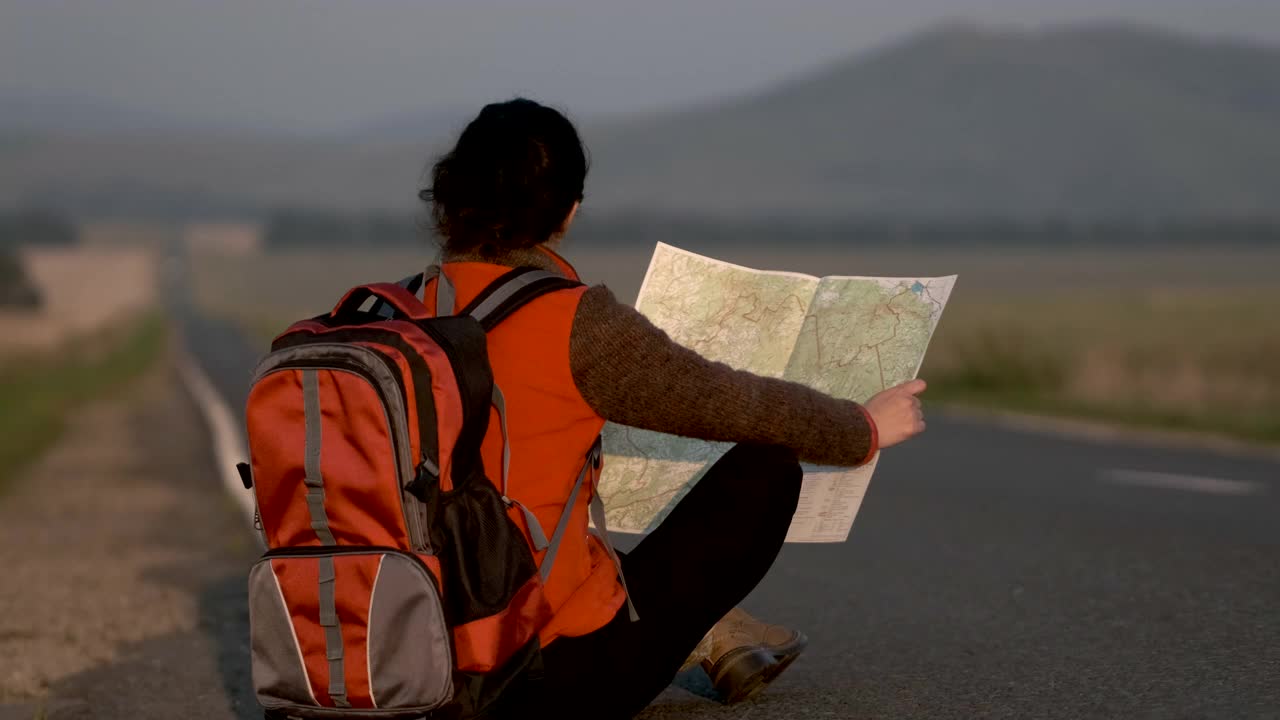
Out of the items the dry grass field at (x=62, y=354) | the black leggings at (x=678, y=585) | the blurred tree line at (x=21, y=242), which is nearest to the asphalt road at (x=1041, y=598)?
the black leggings at (x=678, y=585)

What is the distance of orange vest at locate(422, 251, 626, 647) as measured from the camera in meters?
3.23

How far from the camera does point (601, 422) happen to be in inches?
132

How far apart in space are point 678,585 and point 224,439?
31.1 ft

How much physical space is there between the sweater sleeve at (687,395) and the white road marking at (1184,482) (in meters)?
6.42

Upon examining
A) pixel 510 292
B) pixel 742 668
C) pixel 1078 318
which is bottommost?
pixel 1078 318

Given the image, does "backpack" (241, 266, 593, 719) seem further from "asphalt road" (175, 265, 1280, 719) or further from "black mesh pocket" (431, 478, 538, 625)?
"asphalt road" (175, 265, 1280, 719)

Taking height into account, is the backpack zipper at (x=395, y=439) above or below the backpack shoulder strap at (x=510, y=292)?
below

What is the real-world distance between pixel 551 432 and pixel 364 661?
606 millimetres

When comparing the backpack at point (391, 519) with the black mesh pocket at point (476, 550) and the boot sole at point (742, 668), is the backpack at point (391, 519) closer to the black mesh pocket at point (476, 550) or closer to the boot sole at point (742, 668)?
the black mesh pocket at point (476, 550)

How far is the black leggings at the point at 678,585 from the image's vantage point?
3525 mm

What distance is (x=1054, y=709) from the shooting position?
4082mm

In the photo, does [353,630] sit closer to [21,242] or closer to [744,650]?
[744,650]

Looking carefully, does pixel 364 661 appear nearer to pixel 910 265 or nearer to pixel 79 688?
pixel 79 688

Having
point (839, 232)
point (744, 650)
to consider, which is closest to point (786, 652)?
point (744, 650)
